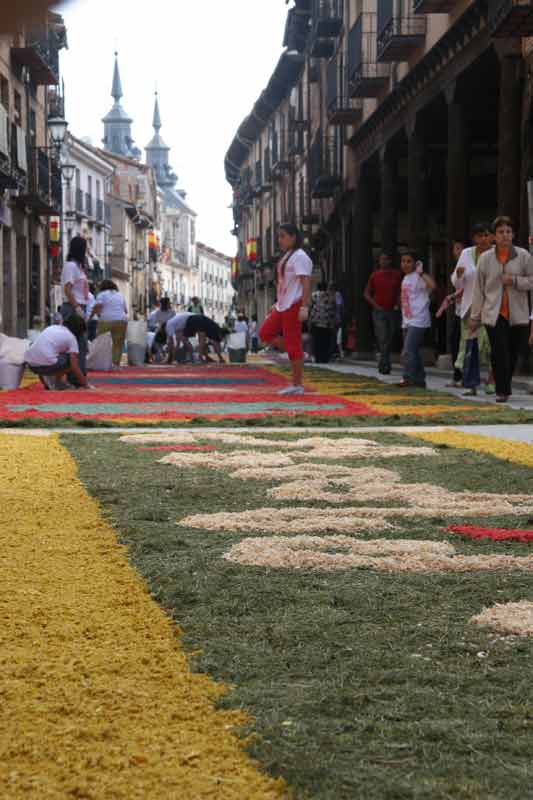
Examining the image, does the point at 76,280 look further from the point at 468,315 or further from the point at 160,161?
the point at 160,161

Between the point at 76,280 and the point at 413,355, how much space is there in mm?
4156

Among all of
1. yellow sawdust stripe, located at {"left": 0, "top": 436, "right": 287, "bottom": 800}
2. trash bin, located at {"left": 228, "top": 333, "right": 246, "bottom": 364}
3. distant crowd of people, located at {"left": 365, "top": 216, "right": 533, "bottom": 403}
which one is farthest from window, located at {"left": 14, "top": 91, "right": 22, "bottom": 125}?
yellow sawdust stripe, located at {"left": 0, "top": 436, "right": 287, "bottom": 800}

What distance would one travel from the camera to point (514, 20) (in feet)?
39.8

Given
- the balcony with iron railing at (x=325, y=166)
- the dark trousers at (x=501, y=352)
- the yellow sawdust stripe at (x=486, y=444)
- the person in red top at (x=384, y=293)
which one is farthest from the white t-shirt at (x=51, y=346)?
the balcony with iron railing at (x=325, y=166)

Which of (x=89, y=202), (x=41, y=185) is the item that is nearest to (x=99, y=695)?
(x=41, y=185)

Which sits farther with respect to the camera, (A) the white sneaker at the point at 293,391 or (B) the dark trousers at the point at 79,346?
(B) the dark trousers at the point at 79,346

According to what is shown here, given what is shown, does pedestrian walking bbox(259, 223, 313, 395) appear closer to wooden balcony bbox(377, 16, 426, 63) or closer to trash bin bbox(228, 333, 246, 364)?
wooden balcony bbox(377, 16, 426, 63)

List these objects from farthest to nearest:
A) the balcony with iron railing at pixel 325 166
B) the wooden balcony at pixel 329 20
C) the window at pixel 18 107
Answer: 1. the wooden balcony at pixel 329 20
2. the balcony with iron railing at pixel 325 166
3. the window at pixel 18 107

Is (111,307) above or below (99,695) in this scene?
above

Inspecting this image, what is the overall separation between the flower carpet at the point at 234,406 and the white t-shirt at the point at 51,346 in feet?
1.16

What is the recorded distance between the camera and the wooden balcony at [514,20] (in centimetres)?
1173

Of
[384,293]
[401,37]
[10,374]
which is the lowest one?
[10,374]

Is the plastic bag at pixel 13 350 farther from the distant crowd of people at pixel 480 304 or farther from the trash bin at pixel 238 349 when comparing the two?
the trash bin at pixel 238 349

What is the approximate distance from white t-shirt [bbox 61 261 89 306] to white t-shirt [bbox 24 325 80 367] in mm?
2069
